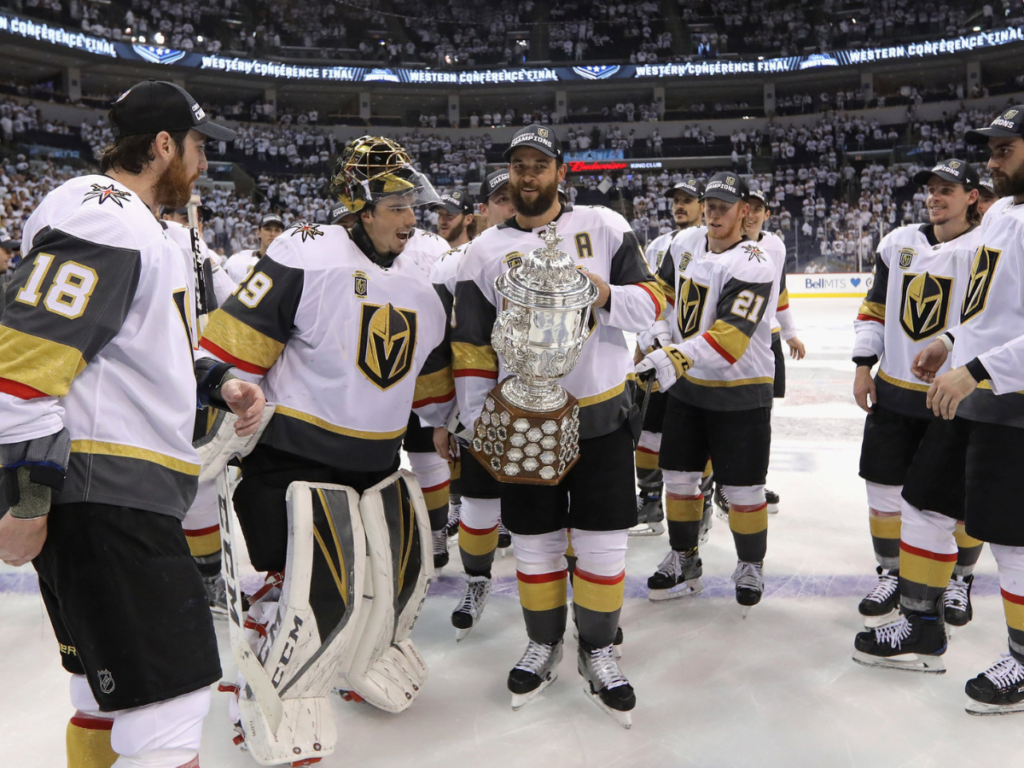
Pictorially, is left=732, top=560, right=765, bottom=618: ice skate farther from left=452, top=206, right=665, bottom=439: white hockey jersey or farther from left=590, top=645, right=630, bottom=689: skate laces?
left=452, top=206, right=665, bottom=439: white hockey jersey

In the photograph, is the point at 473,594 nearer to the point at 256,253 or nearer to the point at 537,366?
the point at 537,366

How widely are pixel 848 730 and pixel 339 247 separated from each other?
209cm

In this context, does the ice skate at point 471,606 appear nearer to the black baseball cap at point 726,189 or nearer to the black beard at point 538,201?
the black beard at point 538,201

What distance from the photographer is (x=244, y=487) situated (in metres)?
2.45

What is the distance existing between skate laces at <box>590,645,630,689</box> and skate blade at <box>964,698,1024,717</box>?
3.45ft

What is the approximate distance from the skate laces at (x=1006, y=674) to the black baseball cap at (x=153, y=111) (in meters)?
2.73

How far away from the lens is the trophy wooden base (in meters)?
2.28

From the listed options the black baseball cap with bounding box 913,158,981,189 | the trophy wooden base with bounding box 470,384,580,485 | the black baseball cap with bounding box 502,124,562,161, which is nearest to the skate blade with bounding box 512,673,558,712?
the trophy wooden base with bounding box 470,384,580,485

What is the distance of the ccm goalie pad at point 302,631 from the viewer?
222cm

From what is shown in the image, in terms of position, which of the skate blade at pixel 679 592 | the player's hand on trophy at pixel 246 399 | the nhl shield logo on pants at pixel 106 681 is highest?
the player's hand on trophy at pixel 246 399

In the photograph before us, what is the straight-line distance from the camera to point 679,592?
139 inches

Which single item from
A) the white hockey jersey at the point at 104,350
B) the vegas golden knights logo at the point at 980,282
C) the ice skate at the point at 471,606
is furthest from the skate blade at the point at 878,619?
the white hockey jersey at the point at 104,350

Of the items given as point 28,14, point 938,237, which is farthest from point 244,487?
point 28,14

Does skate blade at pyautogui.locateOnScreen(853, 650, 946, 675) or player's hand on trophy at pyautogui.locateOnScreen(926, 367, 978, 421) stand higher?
player's hand on trophy at pyautogui.locateOnScreen(926, 367, 978, 421)
